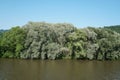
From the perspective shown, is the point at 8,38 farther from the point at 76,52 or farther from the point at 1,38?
the point at 76,52

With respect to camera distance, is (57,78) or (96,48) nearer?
(57,78)

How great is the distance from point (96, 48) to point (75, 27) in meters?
9.47

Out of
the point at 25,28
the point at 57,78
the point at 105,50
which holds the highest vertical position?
A: the point at 25,28

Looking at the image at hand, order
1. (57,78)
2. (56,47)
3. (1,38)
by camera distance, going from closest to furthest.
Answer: (57,78) < (56,47) < (1,38)

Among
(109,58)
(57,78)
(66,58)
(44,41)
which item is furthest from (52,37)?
(57,78)

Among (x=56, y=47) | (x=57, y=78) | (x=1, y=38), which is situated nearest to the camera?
(x=57, y=78)

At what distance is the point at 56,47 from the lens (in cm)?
6625

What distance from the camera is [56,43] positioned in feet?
221

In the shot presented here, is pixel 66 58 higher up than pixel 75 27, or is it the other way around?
pixel 75 27

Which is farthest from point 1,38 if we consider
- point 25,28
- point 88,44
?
point 88,44

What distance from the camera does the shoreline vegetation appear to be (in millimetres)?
66562

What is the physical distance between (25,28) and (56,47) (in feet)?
35.7

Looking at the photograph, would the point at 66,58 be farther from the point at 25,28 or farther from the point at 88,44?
the point at 25,28

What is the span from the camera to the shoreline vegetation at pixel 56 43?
66562mm
